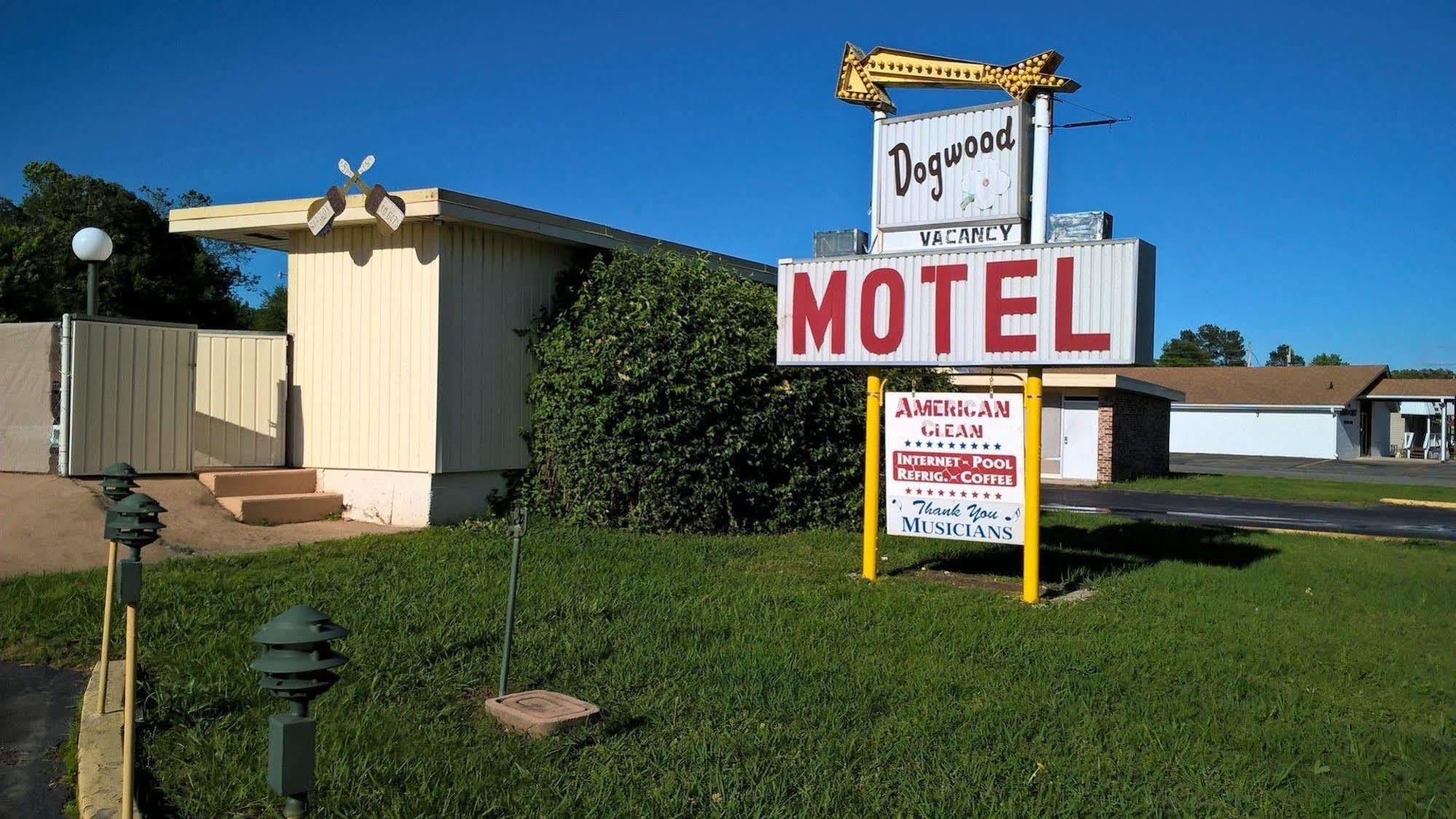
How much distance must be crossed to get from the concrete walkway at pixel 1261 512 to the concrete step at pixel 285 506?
40.0ft

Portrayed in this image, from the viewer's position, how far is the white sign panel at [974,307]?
8.17m

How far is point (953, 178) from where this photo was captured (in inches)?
368

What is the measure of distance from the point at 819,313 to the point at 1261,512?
13694 mm

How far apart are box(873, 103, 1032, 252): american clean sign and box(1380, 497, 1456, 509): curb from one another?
17.8m

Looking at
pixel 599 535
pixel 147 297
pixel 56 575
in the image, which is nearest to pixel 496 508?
pixel 599 535

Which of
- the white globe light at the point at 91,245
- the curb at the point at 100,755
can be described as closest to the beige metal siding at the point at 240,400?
the white globe light at the point at 91,245

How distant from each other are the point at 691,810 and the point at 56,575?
633cm

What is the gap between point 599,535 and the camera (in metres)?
11.1

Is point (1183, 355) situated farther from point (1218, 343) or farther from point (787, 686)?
point (787, 686)

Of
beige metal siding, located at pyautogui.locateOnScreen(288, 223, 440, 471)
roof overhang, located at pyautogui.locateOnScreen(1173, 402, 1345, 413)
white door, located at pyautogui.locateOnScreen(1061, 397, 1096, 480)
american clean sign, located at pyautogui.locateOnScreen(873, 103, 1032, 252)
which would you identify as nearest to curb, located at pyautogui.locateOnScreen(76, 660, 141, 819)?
beige metal siding, located at pyautogui.locateOnScreen(288, 223, 440, 471)

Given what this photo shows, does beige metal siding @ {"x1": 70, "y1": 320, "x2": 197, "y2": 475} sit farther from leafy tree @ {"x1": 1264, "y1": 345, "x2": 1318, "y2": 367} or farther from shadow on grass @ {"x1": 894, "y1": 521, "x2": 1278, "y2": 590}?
leafy tree @ {"x1": 1264, "y1": 345, "x2": 1318, "y2": 367}

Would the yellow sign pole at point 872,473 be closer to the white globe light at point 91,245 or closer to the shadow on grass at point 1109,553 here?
the shadow on grass at point 1109,553

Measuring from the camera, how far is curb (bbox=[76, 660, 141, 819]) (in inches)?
161

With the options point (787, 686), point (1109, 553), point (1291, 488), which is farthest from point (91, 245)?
point (1291, 488)
